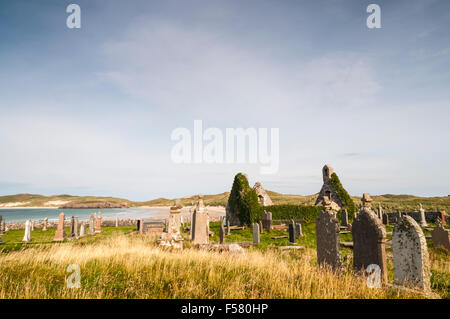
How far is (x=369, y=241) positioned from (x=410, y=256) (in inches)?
38.9

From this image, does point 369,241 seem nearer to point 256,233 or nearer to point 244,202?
point 256,233

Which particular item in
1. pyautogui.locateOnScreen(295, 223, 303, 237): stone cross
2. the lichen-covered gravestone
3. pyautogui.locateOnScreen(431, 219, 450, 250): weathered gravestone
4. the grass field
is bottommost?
pyautogui.locateOnScreen(295, 223, 303, 237): stone cross

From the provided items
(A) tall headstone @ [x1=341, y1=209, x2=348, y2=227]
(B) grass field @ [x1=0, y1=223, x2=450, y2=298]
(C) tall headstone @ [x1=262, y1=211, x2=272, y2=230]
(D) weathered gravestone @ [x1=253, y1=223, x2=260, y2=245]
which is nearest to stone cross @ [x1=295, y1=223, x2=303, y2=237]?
(C) tall headstone @ [x1=262, y1=211, x2=272, y2=230]

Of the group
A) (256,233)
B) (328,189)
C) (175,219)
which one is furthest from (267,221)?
(175,219)

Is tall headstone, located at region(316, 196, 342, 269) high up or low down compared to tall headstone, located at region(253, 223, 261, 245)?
up

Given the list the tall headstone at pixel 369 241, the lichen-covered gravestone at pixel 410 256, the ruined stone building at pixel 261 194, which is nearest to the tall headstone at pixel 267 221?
the ruined stone building at pixel 261 194

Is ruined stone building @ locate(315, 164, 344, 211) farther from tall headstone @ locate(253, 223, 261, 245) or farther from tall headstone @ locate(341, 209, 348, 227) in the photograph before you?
tall headstone @ locate(253, 223, 261, 245)

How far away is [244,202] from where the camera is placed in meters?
22.4

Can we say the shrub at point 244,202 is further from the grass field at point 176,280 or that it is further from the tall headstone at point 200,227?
the grass field at point 176,280

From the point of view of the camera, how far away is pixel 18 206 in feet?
552

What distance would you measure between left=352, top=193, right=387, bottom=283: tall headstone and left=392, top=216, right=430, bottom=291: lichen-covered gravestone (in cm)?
32

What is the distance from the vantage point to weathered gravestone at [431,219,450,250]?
11.2 meters
